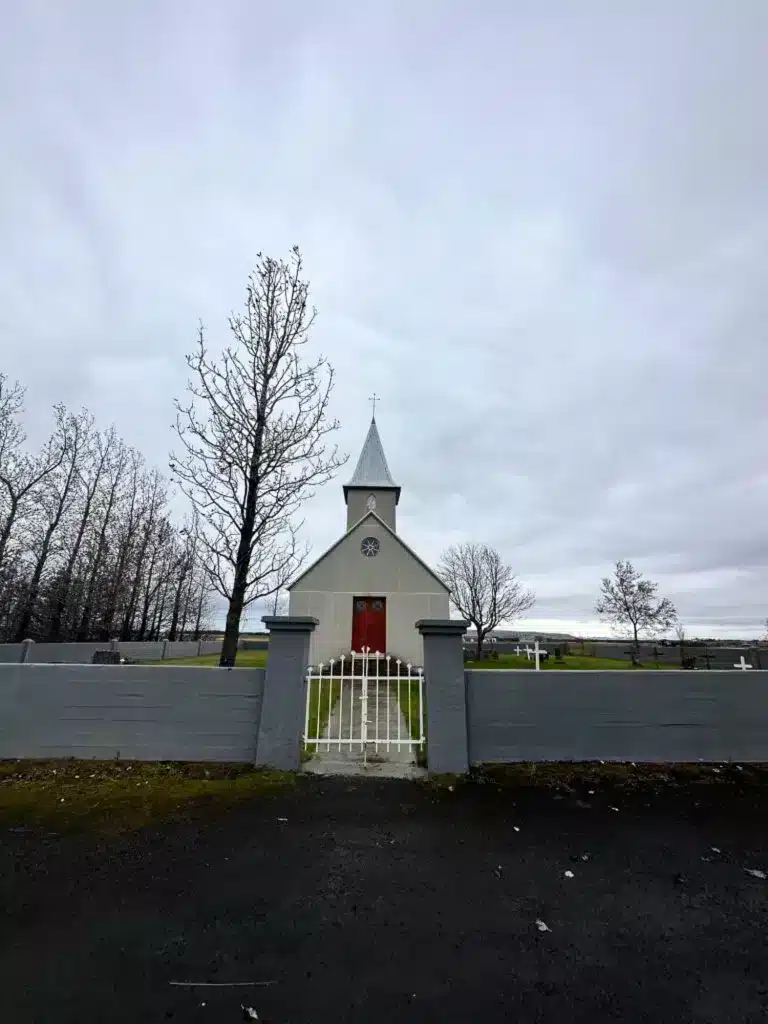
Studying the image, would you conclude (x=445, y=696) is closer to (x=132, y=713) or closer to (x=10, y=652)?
(x=132, y=713)

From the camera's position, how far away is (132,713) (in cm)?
671

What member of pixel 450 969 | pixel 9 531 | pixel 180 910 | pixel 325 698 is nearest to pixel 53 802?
pixel 180 910

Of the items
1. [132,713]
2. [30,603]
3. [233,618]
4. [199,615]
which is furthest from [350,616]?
[199,615]

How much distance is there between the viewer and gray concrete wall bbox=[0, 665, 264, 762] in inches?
261

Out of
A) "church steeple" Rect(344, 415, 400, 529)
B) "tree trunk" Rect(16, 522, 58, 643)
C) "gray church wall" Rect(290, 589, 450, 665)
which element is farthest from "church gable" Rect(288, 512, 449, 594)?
"tree trunk" Rect(16, 522, 58, 643)

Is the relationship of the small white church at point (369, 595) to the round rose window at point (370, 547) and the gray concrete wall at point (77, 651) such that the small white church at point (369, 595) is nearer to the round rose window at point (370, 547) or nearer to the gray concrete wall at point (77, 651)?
the round rose window at point (370, 547)

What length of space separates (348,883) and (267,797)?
2127 mm

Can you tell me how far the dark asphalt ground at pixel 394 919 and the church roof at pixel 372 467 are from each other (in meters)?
21.6

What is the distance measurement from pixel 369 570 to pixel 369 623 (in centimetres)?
217

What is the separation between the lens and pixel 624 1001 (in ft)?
8.45

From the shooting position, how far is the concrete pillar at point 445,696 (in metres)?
6.39

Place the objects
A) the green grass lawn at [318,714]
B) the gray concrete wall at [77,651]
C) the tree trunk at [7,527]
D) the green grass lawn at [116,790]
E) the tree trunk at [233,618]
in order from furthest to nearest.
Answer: the tree trunk at [7,527], the gray concrete wall at [77,651], the tree trunk at [233,618], the green grass lawn at [318,714], the green grass lawn at [116,790]

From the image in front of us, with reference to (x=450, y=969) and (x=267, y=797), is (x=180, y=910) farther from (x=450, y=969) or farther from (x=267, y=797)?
(x=267, y=797)

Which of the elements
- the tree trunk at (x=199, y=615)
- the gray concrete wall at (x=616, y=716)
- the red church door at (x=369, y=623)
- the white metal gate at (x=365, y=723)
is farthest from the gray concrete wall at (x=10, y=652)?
the tree trunk at (x=199, y=615)
